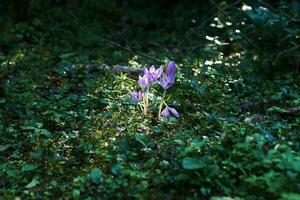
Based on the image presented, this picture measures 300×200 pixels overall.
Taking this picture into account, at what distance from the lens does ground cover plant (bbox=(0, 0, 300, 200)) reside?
9.11ft

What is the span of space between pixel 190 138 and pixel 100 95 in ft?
4.01

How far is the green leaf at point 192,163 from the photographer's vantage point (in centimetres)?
270

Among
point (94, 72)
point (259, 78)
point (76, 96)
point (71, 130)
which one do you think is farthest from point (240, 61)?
point (71, 130)

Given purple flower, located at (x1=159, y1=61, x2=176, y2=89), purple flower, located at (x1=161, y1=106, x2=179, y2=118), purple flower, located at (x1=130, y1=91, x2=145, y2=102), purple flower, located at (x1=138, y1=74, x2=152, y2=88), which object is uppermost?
purple flower, located at (x1=159, y1=61, x2=176, y2=89)

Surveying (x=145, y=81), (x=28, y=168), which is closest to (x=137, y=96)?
(x=145, y=81)

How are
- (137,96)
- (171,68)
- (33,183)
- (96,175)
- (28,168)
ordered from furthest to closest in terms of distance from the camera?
1. (137,96)
2. (171,68)
3. (28,168)
4. (33,183)
5. (96,175)

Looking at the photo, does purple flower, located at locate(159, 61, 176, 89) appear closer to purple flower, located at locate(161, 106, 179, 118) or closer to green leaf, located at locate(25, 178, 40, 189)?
purple flower, located at locate(161, 106, 179, 118)

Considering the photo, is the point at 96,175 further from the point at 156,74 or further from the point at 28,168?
the point at 156,74

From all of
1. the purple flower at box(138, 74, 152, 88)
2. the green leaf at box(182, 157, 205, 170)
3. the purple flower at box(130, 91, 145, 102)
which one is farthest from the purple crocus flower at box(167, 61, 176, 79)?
the green leaf at box(182, 157, 205, 170)

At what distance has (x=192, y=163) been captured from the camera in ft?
8.96

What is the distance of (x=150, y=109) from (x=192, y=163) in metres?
1.14

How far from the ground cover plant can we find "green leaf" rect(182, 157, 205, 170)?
0.04 ft

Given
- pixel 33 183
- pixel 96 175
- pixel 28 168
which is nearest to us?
pixel 96 175

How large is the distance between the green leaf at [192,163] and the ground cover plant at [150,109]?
0.01 meters
